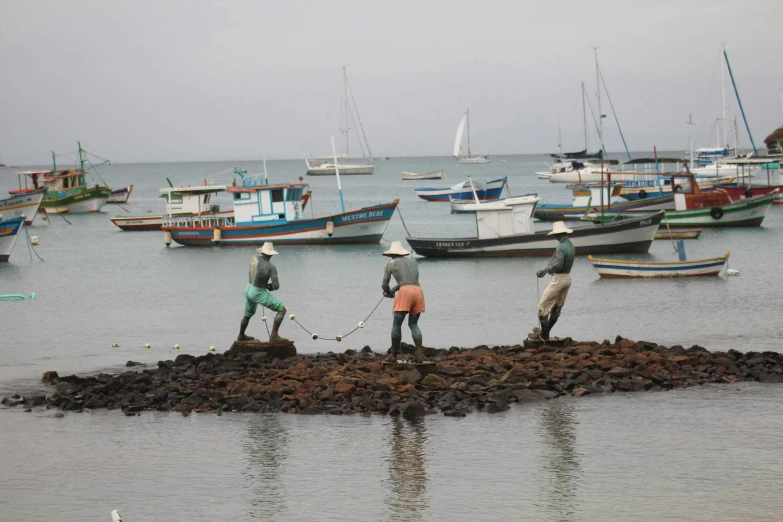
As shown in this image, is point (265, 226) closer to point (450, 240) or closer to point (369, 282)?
point (450, 240)

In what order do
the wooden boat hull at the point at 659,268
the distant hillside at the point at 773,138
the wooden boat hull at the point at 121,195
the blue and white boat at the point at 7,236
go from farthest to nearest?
the distant hillside at the point at 773,138
the wooden boat hull at the point at 121,195
the blue and white boat at the point at 7,236
the wooden boat hull at the point at 659,268

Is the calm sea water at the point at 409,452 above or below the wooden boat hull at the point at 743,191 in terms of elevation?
below

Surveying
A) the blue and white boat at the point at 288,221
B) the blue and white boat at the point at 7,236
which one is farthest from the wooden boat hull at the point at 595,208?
the blue and white boat at the point at 7,236

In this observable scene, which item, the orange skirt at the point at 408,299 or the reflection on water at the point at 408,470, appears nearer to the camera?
the reflection on water at the point at 408,470

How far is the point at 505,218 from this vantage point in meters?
41.2

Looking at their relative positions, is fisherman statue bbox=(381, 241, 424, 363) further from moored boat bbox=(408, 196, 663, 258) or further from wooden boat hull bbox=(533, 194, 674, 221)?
wooden boat hull bbox=(533, 194, 674, 221)

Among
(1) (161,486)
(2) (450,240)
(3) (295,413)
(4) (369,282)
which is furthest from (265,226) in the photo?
(1) (161,486)

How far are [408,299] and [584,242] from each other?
2647 centimetres

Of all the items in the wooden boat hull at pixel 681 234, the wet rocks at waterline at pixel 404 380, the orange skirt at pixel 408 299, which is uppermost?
the orange skirt at pixel 408 299

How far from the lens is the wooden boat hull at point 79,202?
81156 mm

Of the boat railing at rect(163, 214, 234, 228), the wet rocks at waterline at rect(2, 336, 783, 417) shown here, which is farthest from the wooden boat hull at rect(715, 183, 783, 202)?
the wet rocks at waterline at rect(2, 336, 783, 417)

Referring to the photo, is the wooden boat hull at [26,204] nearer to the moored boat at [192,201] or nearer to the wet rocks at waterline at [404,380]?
the moored boat at [192,201]

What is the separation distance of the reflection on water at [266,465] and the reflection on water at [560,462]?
2.86m

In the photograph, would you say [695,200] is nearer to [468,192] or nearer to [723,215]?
[723,215]
